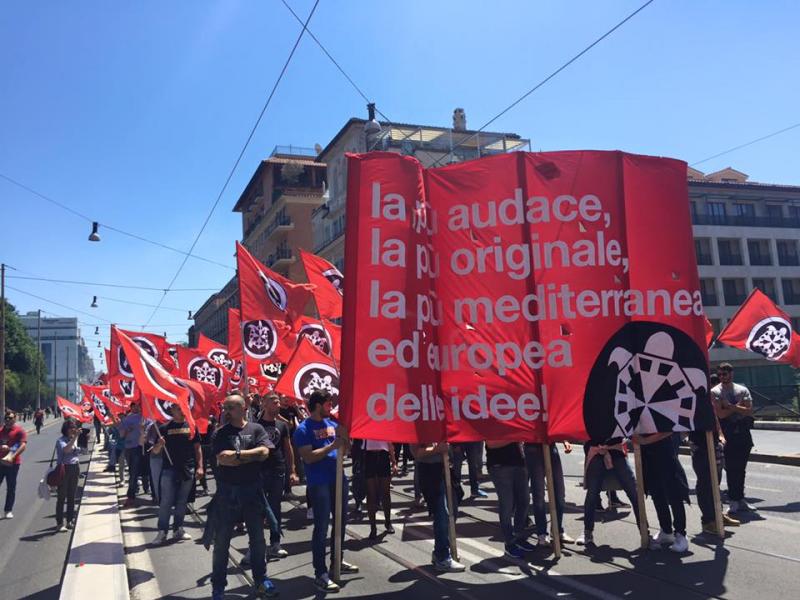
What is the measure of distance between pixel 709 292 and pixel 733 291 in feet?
8.53

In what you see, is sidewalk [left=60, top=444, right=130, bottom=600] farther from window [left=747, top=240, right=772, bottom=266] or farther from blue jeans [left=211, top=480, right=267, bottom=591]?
window [left=747, top=240, right=772, bottom=266]

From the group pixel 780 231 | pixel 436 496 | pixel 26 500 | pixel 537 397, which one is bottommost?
pixel 26 500

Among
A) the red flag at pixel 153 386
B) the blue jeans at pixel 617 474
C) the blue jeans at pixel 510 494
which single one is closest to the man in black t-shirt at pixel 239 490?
the blue jeans at pixel 510 494

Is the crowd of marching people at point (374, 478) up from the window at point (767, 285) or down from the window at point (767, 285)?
down

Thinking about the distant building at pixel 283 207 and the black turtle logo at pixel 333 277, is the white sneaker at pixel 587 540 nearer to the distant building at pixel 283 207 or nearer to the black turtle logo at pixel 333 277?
the black turtle logo at pixel 333 277

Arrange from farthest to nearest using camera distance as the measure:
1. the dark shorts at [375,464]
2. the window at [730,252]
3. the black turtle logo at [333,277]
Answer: the window at [730,252] < the black turtle logo at [333,277] < the dark shorts at [375,464]

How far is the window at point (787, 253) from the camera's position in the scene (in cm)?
5188

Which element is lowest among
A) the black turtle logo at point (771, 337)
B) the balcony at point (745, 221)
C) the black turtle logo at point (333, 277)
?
the black turtle logo at point (771, 337)

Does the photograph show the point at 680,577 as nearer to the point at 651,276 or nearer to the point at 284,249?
the point at 651,276

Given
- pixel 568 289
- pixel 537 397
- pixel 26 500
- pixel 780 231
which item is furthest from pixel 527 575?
pixel 780 231

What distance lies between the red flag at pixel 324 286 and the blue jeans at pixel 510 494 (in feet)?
19.1

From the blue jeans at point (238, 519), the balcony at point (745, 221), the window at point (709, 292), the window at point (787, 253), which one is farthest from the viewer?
the window at point (787, 253)

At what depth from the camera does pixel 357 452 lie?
9.57 metres

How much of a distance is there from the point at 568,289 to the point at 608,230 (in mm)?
713
